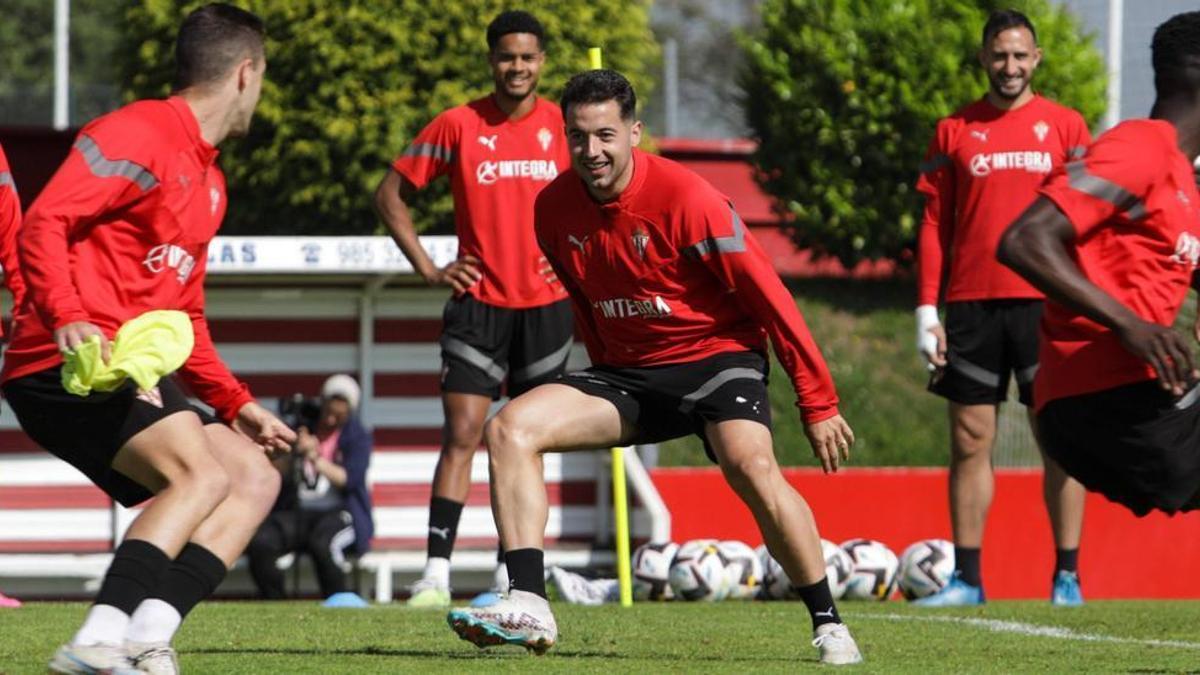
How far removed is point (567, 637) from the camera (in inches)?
323

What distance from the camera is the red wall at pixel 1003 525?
48.5ft

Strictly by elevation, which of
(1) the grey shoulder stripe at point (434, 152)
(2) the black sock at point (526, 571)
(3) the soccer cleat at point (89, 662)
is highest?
(1) the grey shoulder stripe at point (434, 152)

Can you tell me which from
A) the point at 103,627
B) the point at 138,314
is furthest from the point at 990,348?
the point at 103,627

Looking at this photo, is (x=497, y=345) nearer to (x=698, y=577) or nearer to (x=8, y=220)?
(x=698, y=577)

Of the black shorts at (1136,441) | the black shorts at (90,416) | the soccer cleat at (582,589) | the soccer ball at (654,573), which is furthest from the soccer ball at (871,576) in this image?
the black shorts at (90,416)

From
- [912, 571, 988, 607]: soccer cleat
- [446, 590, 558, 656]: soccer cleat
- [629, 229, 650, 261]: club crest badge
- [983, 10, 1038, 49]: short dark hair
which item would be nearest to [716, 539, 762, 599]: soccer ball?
[912, 571, 988, 607]: soccer cleat

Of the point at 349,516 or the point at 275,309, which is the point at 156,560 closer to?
the point at 349,516

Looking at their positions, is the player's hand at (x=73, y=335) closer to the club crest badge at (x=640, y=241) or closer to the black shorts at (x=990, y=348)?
the club crest badge at (x=640, y=241)

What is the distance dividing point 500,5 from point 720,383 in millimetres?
11392

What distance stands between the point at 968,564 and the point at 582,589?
203 centimetres

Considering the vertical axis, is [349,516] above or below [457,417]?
below

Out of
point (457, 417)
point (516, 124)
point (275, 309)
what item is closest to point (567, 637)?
point (457, 417)

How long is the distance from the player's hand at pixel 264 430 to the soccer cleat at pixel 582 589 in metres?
4.28

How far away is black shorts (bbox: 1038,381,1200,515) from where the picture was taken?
6363 mm
